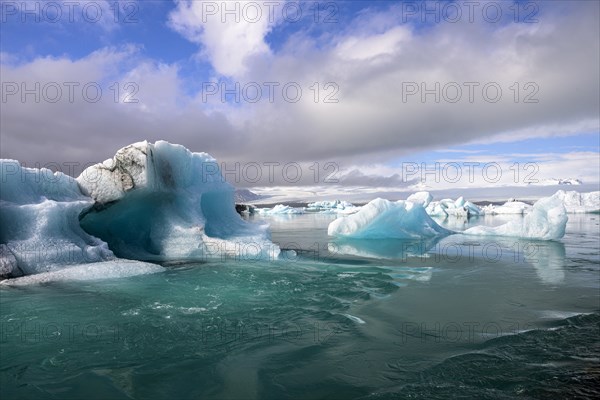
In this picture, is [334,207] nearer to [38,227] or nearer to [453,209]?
[453,209]

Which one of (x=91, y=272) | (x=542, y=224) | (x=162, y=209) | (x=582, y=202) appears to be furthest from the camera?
(x=582, y=202)

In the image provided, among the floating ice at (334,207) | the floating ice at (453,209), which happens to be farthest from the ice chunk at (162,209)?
the floating ice at (334,207)

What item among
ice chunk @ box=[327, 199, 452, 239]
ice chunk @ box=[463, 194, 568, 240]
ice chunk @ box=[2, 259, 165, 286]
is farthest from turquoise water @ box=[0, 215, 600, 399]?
ice chunk @ box=[463, 194, 568, 240]

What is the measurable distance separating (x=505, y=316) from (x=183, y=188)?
8778mm

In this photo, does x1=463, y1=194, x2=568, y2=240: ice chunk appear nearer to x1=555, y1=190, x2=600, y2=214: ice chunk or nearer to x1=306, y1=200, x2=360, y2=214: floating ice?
x1=555, y1=190, x2=600, y2=214: ice chunk

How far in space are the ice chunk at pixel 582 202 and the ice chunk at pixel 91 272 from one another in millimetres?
53154

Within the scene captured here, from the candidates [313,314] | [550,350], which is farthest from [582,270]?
[313,314]

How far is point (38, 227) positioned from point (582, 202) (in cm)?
5775

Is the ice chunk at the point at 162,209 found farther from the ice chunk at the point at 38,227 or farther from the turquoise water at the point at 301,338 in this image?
the turquoise water at the point at 301,338

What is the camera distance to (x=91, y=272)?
7.16 metres

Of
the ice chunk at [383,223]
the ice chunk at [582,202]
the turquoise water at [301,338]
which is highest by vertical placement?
the ice chunk at [582,202]

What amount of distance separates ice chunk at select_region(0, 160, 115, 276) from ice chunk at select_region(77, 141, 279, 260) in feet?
3.13

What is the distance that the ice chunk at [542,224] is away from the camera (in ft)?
52.7

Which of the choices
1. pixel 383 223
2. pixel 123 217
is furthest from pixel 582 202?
pixel 123 217
